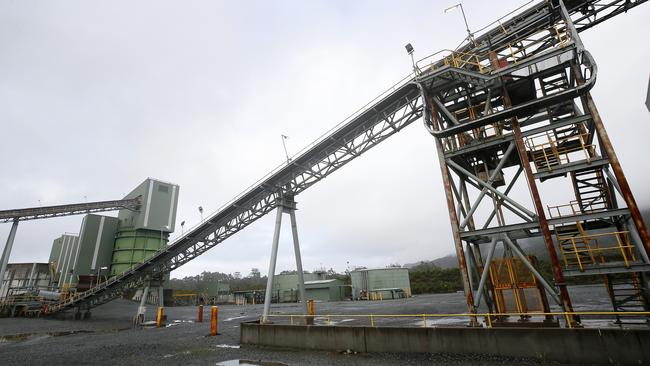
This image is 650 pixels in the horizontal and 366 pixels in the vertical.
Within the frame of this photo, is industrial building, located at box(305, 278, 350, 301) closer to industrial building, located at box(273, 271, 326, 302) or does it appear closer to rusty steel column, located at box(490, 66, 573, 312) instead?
industrial building, located at box(273, 271, 326, 302)

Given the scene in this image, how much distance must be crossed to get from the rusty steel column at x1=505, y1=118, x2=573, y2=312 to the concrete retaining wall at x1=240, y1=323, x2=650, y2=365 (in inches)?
46.7

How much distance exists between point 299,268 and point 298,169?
5391 mm

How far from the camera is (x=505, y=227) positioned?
33.8ft

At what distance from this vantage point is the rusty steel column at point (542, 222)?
888cm

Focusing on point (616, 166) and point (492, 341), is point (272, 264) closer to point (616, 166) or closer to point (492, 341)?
point (492, 341)

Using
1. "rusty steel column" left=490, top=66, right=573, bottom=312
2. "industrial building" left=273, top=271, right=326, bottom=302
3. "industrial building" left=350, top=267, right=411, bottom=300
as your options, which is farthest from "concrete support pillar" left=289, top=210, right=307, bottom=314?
"industrial building" left=273, top=271, right=326, bottom=302

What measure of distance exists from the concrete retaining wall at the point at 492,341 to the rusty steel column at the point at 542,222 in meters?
1.19

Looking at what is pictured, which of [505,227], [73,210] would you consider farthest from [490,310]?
[73,210]

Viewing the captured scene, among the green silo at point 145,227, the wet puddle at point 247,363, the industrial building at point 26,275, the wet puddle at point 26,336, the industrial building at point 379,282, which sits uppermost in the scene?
the green silo at point 145,227

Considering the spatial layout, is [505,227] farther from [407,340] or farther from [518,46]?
[518,46]

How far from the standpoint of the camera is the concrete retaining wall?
718cm


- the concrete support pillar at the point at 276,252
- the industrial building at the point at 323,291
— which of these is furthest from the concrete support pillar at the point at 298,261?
the industrial building at the point at 323,291

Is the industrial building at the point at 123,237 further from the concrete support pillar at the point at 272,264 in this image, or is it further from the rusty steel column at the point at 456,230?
the rusty steel column at the point at 456,230

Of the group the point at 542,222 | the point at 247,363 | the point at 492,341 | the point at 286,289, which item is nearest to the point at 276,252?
the point at 247,363
